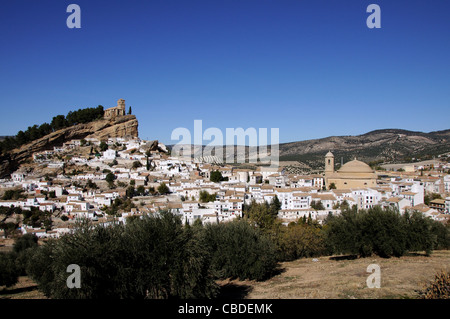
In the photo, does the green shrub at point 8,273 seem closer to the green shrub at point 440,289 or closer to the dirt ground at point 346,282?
the dirt ground at point 346,282

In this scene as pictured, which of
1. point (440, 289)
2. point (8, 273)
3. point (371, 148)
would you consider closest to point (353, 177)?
point (440, 289)

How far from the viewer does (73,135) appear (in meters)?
58.5

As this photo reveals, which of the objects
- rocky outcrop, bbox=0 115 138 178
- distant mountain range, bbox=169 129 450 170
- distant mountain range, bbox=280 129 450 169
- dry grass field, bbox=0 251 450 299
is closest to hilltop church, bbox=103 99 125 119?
rocky outcrop, bbox=0 115 138 178

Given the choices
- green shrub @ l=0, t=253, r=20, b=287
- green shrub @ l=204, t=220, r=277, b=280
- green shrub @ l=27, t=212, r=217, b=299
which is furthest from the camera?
green shrub @ l=0, t=253, r=20, b=287

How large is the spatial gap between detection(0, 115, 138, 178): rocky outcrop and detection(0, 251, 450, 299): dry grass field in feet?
134

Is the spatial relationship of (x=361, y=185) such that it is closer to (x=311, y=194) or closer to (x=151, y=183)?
(x=311, y=194)

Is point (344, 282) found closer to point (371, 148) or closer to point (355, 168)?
point (355, 168)

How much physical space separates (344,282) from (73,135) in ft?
189

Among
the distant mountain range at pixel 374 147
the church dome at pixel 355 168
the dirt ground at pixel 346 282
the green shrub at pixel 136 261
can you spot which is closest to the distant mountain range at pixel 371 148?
the distant mountain range at pixel 374 147

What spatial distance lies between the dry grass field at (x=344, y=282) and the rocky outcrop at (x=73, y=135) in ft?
134

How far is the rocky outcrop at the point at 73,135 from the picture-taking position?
5072 cm

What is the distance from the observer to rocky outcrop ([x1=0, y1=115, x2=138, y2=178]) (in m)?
50.7

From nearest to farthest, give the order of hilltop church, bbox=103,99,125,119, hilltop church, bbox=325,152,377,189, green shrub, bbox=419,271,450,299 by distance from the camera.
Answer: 1. green shrub, bbox=419,271,450,299
2. hilltop church, bbox=325,152,377,189
3. hilltop church, bbox=103,99,125,119

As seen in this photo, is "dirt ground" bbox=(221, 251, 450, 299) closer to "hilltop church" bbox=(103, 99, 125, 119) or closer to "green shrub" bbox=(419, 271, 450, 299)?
"green shrub" bbox=(419, 271, 450, 299)
